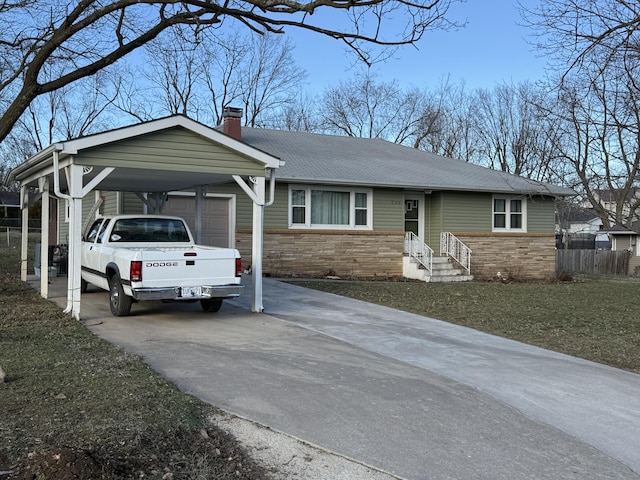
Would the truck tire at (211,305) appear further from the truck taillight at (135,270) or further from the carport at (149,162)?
the truck taillight at (135,270)

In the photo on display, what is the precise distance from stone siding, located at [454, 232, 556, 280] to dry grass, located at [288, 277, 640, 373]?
82.3 inches

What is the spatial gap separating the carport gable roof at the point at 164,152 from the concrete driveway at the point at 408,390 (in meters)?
2.59

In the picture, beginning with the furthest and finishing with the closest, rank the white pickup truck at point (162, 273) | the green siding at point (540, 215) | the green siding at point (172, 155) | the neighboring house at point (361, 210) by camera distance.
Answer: the green siding at point (540, 215) → the neighboring house at point (361, 210) → the green siding at point (172, 155) → the white pickup truck at point (162, 273)

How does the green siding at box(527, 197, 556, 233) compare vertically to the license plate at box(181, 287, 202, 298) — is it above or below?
above

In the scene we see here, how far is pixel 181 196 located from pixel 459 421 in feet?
46.3

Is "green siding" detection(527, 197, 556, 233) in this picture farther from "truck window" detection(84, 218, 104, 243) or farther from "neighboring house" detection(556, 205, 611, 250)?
"neighboring house" detection(556, 205, 611, 250)

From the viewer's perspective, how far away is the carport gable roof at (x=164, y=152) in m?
10.1

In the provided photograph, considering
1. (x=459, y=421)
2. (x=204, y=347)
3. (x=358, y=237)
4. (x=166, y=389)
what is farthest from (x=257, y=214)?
(x=358, y=237)

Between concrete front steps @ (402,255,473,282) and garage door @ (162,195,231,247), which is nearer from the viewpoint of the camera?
garage door @ (162,195,231,247)

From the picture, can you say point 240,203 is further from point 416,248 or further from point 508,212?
point 508,212

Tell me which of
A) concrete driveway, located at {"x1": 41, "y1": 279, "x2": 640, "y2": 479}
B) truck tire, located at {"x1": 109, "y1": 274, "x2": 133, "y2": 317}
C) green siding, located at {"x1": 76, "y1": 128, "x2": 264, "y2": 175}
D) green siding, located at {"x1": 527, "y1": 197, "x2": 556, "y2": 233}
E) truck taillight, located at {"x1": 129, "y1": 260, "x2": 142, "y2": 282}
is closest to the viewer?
concrete driveway, located at {"x1": 41, "y1": 279, "x2": 640, "y2": 479}

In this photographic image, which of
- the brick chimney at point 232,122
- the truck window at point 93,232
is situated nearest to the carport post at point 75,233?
the truck window at point 93,232

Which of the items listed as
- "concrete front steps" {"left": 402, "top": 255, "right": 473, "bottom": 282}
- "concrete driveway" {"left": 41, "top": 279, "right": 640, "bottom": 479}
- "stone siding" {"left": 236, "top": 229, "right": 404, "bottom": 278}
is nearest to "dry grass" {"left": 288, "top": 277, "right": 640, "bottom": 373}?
"concrete front steps" {"left": 402, "top": 255, "right": 473, "bottom": 282}

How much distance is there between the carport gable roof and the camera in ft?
33.0
